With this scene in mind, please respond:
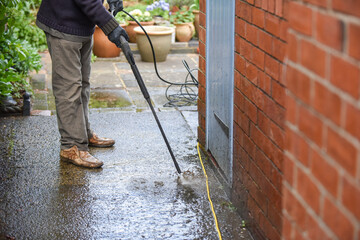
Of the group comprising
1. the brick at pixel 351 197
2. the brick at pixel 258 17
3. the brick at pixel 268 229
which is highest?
the brick at pixel 258 17

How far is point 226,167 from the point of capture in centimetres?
395

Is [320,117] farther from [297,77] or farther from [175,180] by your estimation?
[175,180]

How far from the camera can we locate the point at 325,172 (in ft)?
4.35

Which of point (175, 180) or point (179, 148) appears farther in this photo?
point (179, 148)

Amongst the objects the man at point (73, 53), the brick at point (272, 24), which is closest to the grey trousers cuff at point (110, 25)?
the man at point (73, 53)

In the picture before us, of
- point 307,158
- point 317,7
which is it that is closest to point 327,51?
point 317,7

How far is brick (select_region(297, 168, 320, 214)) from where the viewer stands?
1.39m

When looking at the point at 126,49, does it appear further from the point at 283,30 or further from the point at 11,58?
the point at 11,58

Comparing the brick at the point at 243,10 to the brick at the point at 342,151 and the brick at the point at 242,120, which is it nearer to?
the brick at the point at 242,120

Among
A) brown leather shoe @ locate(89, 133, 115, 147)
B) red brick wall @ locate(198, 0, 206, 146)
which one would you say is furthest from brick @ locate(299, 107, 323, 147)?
brown leather shoe @ locate(89, 133, 115, 147)

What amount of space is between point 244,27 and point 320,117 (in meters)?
2.08

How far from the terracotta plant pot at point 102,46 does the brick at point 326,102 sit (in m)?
7.75

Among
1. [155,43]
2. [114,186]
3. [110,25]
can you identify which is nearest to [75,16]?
[110,25]

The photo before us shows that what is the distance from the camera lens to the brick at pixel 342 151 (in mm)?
1192
